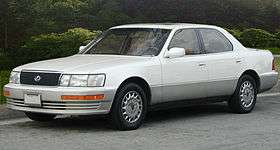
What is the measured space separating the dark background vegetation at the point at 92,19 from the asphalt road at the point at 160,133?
9880mm

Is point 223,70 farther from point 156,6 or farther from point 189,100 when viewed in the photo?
point 156,6

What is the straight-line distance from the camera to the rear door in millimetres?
9953

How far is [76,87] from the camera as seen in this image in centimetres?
836

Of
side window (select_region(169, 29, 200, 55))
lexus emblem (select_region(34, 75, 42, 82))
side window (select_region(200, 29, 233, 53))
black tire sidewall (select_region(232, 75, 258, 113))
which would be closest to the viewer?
lexus emblem (select_region(34, 75, 42, 82))

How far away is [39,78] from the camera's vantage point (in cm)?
861

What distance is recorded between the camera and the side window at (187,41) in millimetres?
9687

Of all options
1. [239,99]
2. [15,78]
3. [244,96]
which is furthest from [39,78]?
[244,96]

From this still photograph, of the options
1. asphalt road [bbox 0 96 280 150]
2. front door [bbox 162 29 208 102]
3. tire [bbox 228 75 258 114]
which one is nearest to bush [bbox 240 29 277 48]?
tire [bbox 228 75 258 114]

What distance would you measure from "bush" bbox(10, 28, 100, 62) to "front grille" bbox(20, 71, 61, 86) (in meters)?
10.8

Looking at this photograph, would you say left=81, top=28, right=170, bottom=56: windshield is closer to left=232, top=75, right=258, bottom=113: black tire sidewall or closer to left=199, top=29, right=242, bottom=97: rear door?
left=199, top=29, right=242, bottom=97: rear door

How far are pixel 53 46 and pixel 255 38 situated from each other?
9072 mm

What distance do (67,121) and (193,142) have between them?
2.42m

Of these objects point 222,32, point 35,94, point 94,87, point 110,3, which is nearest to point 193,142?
point 94,87

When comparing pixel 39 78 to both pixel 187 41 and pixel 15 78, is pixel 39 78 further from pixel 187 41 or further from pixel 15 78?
pixel 187 41
